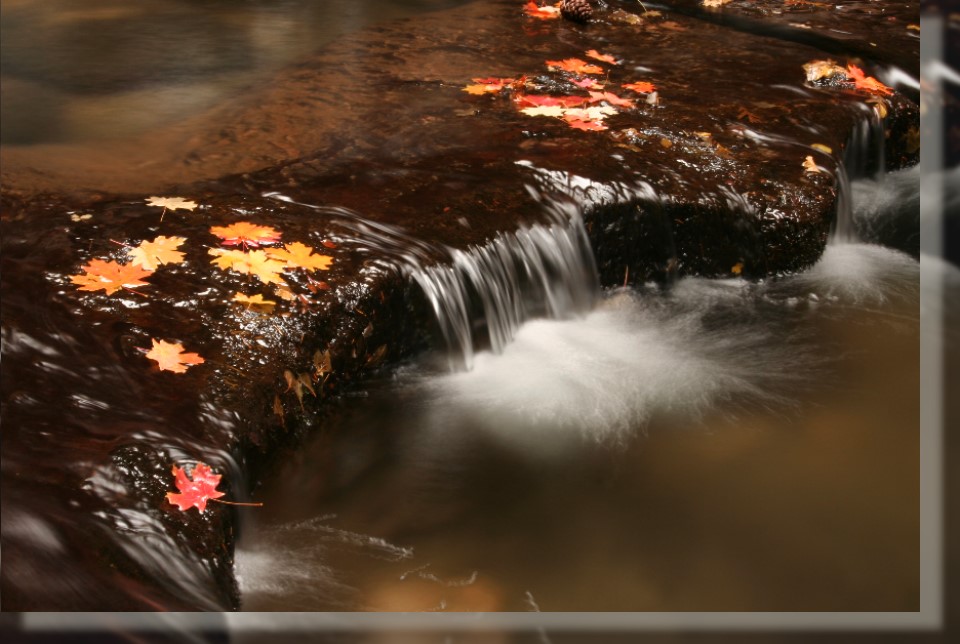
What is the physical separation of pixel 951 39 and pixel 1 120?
15.9 ft

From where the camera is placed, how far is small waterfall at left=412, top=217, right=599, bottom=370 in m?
3.81

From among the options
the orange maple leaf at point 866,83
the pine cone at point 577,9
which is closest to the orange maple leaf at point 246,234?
the orange maple leaf at point 866,83

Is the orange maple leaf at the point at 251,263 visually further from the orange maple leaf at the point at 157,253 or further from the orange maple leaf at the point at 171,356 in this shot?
the orange maple leaf at the point at 171,356

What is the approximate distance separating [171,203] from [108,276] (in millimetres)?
648

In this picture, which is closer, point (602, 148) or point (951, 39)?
point (951, 39)

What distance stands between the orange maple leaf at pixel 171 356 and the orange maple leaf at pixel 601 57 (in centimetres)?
398

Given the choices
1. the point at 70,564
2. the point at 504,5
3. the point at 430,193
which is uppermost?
the point at 504,5

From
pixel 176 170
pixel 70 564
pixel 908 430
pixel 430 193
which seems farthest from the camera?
pixel 176 170

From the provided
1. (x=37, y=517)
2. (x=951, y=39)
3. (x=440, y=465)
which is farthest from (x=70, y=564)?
(x=951, y=39)

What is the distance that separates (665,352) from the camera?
4.11 meters

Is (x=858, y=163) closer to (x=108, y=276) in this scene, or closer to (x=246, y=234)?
(x=246, y=234)

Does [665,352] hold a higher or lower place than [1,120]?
lower

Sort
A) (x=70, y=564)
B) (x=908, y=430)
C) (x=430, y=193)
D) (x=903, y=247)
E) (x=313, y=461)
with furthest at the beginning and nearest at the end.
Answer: (x=903, y=247), (x=430, y=193), (x=908, y=430), (x=313, y=461), (x=70, y=564)

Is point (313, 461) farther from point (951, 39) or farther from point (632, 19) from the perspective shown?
point (632, 19)
